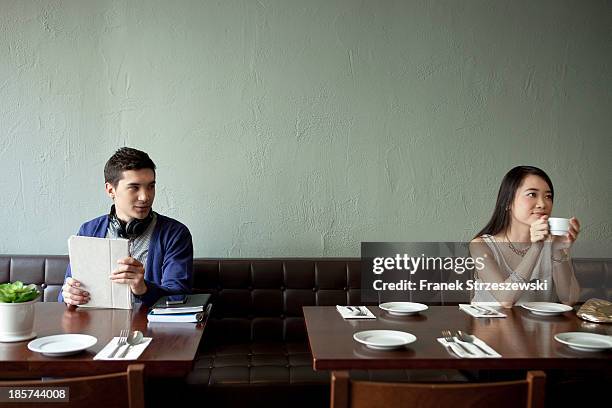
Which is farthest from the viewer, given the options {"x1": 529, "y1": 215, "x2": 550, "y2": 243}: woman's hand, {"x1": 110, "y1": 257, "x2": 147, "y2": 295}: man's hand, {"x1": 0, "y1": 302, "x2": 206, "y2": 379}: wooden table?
{"x1": 529, "y1": 215, "x2": 550, "y2": 243}: woman's hand

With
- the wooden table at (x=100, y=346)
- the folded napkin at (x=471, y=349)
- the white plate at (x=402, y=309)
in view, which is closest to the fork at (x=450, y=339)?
the folded napkin at (x=471, y=349)

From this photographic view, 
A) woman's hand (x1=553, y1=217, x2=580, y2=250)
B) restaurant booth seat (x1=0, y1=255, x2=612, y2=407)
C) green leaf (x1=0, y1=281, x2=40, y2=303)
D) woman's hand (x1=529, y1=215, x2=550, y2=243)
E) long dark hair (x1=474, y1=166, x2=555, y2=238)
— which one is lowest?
restaurant booth seat (x1=0, y1=255, x2=612, y2=407)

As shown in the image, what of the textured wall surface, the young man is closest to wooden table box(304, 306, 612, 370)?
the young man

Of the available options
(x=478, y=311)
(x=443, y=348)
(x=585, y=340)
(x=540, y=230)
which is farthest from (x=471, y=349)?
(x=540, y=230)

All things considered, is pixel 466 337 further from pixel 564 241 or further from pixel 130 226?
pixel 130 226

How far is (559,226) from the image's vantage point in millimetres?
1980

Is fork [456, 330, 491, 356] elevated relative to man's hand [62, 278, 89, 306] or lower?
lower

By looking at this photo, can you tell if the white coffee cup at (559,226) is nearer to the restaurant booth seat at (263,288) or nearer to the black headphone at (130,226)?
the restaurant booth seat at (263,288)

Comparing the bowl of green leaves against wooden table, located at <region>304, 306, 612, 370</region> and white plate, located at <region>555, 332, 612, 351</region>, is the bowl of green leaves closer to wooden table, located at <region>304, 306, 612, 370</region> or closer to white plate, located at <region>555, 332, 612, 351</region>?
Answer: wooden table, located at <region>304, 306, 612, 370</region>

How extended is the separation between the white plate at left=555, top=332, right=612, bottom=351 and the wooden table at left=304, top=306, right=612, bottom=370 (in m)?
0.02

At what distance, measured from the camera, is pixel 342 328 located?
1794 millimetres

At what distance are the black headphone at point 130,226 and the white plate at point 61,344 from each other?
70 centimetres

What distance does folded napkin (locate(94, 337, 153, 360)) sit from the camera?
1.43 meters

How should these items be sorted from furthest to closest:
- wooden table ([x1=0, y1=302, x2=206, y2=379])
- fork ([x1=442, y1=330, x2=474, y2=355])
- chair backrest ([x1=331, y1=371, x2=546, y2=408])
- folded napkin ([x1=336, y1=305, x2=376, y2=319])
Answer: folded napkin ([x1=336, y1=305, x2=376, y2=319]), fork ([x1=442, y1=330, x2=474, y2=355]), wooden table ([x1=0, y1=302, x2=206, y2=379]), chair backrest ([x1=331, y1=371, x2=546, y2=408])
